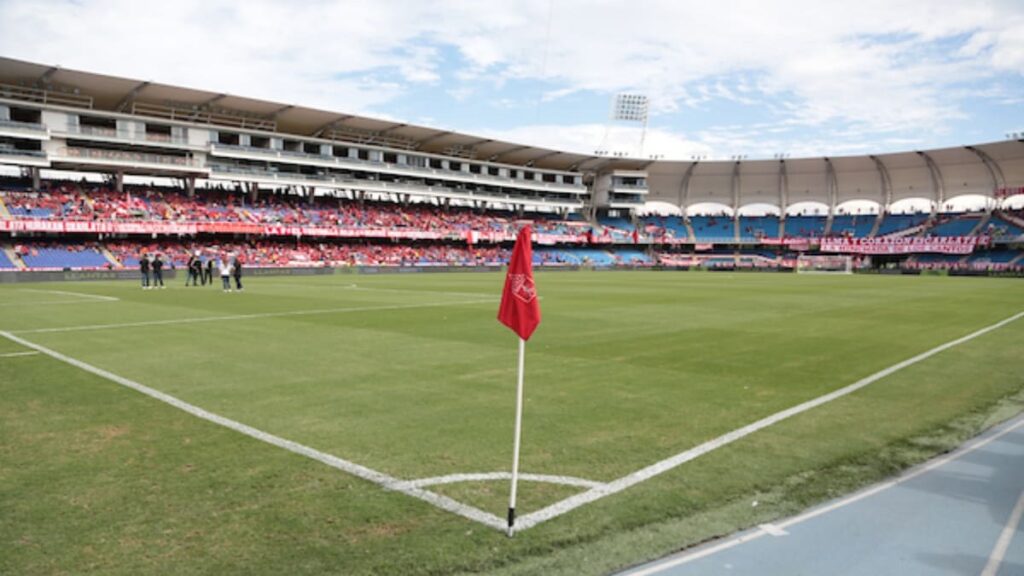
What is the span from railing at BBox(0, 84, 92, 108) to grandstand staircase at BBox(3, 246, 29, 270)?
55.2 ft

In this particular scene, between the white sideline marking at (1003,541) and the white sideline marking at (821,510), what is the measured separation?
2.86ft

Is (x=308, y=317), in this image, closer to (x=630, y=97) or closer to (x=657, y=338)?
(x=657, y=338)

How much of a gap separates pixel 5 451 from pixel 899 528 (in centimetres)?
851

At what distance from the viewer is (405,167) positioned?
80562 mm

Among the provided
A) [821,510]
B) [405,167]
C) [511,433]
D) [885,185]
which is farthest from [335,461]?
[885,185]

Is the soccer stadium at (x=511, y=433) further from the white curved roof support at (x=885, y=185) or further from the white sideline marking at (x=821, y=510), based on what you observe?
the white curved roof support at (x=885, y=185)

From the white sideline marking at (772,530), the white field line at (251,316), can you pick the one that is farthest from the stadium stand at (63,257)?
the white sideline marking at (772,530)

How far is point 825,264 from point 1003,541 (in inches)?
3463

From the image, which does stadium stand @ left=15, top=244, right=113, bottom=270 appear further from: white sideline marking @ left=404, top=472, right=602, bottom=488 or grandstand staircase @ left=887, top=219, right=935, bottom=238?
grandstand staircase @ left=887, top=219, right=935, bottom=238

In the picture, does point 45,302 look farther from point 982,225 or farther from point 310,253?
point 982,225

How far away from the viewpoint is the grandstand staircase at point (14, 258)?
149ft

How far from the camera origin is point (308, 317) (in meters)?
19.3

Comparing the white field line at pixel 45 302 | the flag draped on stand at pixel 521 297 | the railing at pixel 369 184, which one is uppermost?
the railing at pixel 369 184

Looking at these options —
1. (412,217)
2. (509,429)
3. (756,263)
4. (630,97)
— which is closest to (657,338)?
(509,429)
